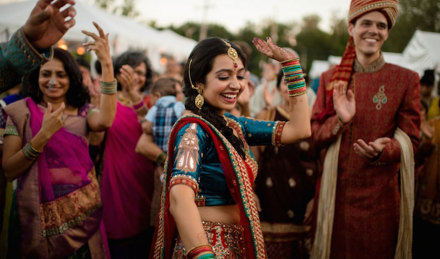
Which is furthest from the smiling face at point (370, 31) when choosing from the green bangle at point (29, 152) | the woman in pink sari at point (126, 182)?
the green bangle at point (29, 152)

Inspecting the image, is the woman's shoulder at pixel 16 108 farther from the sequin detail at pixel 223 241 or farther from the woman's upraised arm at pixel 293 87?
the woman's upraised arm at pixel 293 87

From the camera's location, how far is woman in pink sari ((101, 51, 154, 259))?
10.2ft

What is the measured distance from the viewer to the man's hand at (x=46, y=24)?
4.63ft

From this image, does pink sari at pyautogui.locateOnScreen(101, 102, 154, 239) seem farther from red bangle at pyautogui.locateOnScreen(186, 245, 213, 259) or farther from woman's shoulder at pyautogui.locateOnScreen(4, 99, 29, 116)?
red bangle at pyautogui.locateOnScreen(186, 245, 213, 259)

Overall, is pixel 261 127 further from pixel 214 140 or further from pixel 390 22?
pixel 390 22

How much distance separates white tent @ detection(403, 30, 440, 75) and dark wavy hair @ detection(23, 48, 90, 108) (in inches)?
316

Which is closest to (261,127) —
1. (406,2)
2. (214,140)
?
(214,140)

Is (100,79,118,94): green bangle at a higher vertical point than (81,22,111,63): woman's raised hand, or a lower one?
lower

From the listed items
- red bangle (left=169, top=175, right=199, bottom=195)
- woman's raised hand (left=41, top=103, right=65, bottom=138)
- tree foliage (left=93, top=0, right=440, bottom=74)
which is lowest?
red bangle (left=169, top=175, right=199, bottom=195)

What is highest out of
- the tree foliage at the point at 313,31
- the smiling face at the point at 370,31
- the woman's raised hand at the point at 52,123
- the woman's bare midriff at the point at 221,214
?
the tree foliage at the point at 313,31

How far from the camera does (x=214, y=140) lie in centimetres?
162

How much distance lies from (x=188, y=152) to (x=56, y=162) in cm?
134

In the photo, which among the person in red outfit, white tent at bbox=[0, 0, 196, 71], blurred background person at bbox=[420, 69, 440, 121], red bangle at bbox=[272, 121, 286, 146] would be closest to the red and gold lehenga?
red bangle at bbox=[272, 121, 286, 146]

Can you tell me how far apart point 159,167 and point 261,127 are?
59.2 inches
